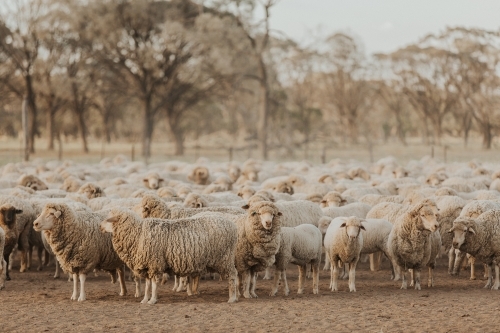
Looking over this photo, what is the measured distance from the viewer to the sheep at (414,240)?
10.4 meters

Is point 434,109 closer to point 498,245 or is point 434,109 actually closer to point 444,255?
point 444,255

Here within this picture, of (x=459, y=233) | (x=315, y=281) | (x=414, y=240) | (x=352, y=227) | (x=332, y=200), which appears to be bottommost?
(x=315, y=281)

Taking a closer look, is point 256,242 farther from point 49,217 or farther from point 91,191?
point 91,191

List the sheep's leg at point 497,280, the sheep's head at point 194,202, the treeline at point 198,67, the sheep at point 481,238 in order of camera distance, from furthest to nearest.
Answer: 1. the treeline at point 198,67
2. the sheep's head at point 194,202
3. the sheep at point 481,238
4. the sheep's leg at point 497,280

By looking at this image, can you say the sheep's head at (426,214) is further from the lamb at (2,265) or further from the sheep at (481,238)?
the lamb at (2,265)

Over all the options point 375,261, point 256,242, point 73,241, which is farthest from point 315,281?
point 73,241

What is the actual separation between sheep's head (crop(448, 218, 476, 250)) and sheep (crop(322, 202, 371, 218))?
2.52 meters

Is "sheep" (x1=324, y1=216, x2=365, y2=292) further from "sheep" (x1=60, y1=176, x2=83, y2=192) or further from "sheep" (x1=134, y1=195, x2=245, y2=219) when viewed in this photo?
"sheep" (x1=60, y1=176, x2=83, y2=192)

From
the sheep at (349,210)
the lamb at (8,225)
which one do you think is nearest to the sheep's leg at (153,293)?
the lamb at (8,225)

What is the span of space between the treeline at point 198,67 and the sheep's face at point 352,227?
2355cm

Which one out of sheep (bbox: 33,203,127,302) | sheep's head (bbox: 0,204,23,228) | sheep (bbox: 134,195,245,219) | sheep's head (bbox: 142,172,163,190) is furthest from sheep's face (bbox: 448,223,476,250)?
sheep's head (bbox: 142,172,163,190)

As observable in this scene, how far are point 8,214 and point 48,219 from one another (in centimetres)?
166

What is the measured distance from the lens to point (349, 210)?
42.1 ft

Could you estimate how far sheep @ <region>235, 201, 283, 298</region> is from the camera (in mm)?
9656
